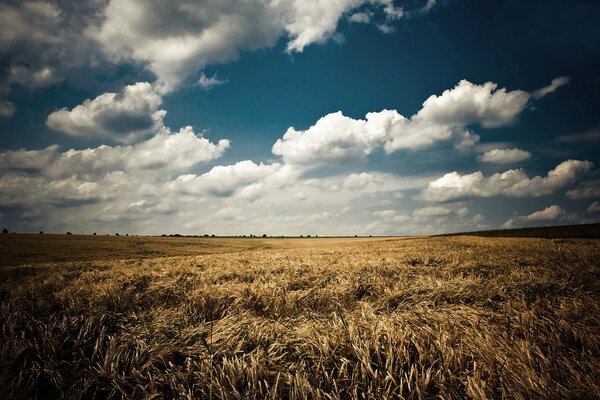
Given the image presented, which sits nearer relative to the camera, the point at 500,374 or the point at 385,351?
the point at 500,374

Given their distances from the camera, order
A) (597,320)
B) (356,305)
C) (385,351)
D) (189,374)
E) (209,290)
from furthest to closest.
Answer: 1. (209,290)
2. (356,305)
3. (597,320)
4. (385,351)
5. (189,374)

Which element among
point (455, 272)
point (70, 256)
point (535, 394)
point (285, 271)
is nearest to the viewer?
point (535, 394)

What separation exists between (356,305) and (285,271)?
4.24 m

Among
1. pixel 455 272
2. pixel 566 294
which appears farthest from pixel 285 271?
pixel 566 294

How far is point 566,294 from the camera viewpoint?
595 centimetres

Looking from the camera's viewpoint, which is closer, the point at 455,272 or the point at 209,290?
the point at 209,290

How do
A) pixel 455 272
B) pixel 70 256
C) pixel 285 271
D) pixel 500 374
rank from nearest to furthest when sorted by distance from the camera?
pixel 500 374 → pixel 455 272 → pixel 285 271 → pixel 70 256

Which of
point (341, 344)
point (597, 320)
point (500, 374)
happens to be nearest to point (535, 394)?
point (500, 374)

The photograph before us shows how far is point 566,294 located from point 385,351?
5.94 metres

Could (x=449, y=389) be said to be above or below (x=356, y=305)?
above

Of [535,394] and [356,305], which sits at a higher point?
[535,394]

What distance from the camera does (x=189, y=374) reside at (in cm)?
261

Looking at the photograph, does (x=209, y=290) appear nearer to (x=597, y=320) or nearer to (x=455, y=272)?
(x=597, y=320)

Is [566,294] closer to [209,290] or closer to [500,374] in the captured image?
[500,374]
